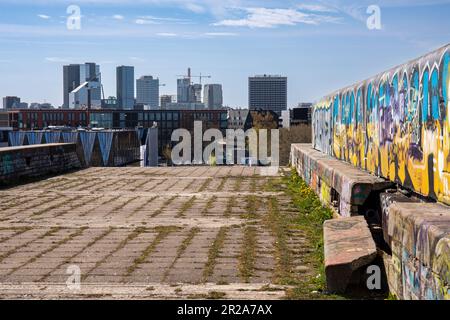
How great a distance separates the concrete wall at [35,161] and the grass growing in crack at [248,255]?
10.4 m

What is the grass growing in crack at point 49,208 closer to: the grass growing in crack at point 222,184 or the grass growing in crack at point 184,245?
the grass growing in crack at point 184,245

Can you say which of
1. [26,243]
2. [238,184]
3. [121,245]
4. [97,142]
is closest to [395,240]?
[121,245]

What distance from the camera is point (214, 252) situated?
8633 mm

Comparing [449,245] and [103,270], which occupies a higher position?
[449,245]

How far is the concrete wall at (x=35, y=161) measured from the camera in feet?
61.9

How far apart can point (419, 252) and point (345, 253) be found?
1.53 meters

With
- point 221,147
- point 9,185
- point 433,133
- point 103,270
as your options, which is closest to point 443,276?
point 433,133

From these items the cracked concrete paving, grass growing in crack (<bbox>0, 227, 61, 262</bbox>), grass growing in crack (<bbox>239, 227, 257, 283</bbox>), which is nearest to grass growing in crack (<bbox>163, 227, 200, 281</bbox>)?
the cracked concrete paving

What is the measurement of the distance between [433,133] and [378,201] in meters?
2.24

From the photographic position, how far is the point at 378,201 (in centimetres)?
903

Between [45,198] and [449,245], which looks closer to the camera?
[449,245]

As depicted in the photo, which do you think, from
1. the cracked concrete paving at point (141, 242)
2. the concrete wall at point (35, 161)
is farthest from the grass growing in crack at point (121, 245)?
the concrete wall at point (35, 161)

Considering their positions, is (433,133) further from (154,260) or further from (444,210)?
(154,260)

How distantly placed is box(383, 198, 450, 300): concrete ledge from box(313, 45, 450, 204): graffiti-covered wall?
624 millimetres
